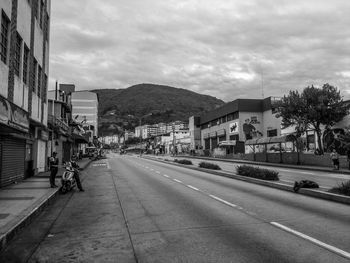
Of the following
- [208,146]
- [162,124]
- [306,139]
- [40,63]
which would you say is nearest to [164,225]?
[40,63]

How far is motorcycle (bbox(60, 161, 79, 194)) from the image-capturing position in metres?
15.4

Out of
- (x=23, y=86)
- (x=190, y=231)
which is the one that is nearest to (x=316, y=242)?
(x=190, y=231)

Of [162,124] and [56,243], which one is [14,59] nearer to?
[56,243]

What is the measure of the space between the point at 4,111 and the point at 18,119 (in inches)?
88.1

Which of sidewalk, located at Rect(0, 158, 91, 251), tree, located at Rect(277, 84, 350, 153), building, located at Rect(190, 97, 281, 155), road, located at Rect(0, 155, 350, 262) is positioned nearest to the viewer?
road, located at Rect(0, 155, 350, 262)

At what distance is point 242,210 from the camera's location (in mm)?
10156

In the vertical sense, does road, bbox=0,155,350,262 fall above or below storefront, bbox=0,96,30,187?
below

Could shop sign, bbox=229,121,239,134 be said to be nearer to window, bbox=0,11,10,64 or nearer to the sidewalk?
window, bbox=0,11,10,64

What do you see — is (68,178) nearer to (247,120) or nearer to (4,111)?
(4,111)

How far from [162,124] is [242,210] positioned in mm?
183751

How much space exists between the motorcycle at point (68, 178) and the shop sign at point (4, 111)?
3.29m

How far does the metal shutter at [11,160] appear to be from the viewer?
16344 millimetres

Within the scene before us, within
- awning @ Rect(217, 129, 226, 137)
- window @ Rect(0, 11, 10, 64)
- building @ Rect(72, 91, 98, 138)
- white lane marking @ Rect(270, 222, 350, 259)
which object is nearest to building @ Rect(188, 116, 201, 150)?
awning @ Rect(217, 129, 226, 137)

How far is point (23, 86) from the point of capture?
62.5ft
